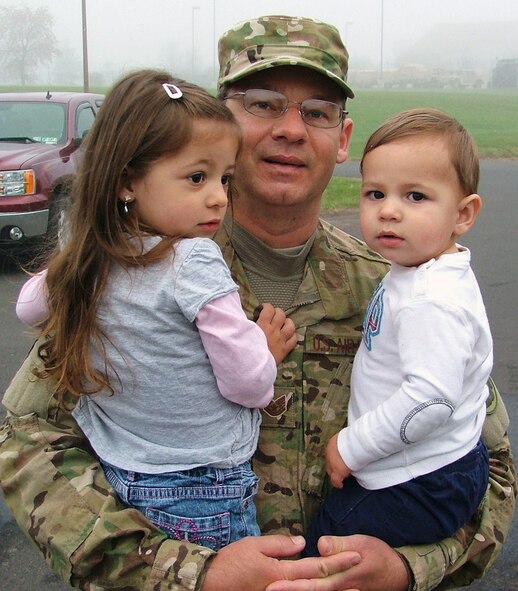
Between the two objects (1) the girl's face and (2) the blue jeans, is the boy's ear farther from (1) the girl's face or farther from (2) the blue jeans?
(2) the blue jeans

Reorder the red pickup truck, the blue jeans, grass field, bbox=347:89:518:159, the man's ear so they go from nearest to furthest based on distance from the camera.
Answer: the blue jeans, the man's ear, the red pickup truck, grass field, bbox=347:89:518:159

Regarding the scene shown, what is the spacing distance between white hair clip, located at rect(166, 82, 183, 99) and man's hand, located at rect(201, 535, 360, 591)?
104cm

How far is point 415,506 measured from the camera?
6.01 feet

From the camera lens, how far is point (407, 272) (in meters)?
1.86

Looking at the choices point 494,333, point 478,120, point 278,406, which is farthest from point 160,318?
point 478,120

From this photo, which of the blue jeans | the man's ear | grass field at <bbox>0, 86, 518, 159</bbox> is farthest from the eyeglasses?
grass field at <bbox>0, 86, 518, 159</bbox>

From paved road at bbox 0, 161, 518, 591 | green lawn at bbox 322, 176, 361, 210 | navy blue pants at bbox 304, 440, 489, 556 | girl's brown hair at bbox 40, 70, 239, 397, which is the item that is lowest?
green lawn at bbox 322, 176, 361, 210

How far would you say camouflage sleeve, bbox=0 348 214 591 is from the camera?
5.74ft

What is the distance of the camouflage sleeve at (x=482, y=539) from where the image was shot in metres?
1.90

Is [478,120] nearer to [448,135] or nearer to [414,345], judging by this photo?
[448,135]

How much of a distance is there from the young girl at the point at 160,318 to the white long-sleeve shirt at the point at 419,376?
0.27 metres

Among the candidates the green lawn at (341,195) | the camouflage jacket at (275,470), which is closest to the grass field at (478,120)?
the green lawn at (341,195)

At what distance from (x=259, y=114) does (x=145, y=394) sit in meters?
0.89

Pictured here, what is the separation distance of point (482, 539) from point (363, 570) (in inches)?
15.8
